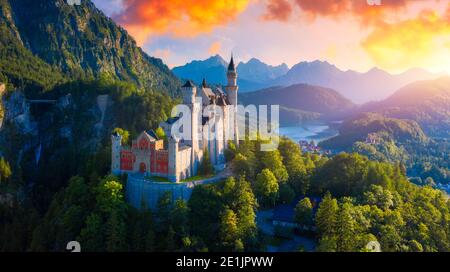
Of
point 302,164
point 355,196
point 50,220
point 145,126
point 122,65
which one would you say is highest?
point 122,65

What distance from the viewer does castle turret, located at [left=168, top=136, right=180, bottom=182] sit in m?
39.7

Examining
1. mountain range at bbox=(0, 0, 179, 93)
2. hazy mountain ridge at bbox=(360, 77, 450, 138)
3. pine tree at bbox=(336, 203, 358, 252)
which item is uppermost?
mountain range at bbox=(0, 0, 179, 93)

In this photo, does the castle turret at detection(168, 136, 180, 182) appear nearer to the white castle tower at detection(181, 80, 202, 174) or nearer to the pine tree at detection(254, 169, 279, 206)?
the white castle tower at detection(181, 80, 202, 174)

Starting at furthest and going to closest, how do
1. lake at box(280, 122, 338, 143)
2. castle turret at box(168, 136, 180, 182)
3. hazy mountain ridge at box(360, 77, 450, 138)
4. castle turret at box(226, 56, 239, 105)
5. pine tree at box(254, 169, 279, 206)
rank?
lake at box(280, 122, 338, 143), hazy mountain ridge at box(360, 77, 450, 138), castle turret at box(226, 56, 239, 105), pine tree at box(254, 169, 279, 206), castle turret at box(168, 136, 180, 182)

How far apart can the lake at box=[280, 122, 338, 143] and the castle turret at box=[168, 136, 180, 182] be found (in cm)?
10312

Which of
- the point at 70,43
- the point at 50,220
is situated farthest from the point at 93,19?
the point at 50,220

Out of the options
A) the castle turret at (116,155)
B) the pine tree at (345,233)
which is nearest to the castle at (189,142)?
the castle turret at (116,155)

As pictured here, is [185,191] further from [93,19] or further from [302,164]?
[93,19]

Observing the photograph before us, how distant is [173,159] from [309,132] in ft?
439

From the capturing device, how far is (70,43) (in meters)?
157

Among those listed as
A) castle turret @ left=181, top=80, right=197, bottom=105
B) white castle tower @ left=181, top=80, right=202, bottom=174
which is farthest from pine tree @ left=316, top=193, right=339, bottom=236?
castle turret @ left=181, top=80, right=197, bottom=105

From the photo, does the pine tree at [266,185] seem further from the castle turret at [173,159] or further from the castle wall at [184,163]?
the castle turret at [173,159]

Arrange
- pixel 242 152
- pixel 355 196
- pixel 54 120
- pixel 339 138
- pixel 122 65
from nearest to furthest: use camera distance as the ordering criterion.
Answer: pixel 355 196 → pixel 242 152 → pixel 54 120 → pixel 339 138 → pixel 122 65

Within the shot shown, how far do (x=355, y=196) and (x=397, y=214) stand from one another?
222 inches
